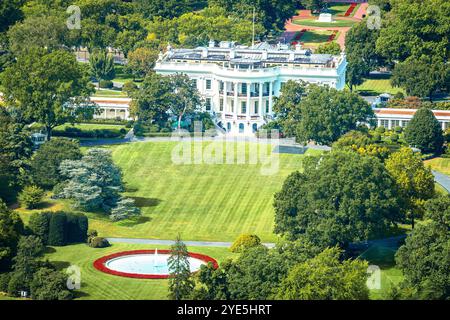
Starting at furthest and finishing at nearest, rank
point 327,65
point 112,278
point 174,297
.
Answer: point 327,65 → point 112,278 → point 174,297

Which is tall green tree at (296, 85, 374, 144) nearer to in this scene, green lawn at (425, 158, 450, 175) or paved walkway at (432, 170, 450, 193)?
green lawn at (425, 158, 450, 175)

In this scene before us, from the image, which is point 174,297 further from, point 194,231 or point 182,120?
point 182,120

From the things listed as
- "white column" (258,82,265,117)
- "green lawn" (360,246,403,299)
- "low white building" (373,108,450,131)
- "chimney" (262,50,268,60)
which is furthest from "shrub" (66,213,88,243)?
"chimney" (262,50,268,60)

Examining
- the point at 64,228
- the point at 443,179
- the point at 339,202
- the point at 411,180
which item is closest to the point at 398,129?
the point at 443,179

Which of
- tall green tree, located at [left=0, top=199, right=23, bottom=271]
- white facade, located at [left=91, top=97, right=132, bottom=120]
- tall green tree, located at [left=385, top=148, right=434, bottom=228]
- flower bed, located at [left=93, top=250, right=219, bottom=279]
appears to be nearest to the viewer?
flower bed, located at [left=93, top=250, right=219, bottom=279]

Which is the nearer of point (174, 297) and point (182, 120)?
point (174, 297)

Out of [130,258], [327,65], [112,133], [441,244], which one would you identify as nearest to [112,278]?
[130,258]

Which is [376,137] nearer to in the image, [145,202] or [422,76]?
[422,76]
